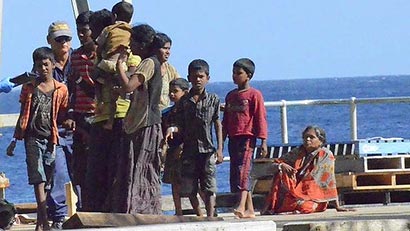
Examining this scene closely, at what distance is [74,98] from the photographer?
1290 cm

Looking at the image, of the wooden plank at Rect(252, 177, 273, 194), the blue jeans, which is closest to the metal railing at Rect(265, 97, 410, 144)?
the wooden plank at Rect(252, 177, 273, 194)

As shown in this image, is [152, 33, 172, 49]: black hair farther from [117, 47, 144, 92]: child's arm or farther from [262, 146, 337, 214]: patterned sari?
[262, 146, 337, 214]: patterned sari

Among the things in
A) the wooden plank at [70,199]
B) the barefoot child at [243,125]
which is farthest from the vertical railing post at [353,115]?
the wooden plank at [70,199]

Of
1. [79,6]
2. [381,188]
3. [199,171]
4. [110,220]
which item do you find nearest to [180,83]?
[199,171]

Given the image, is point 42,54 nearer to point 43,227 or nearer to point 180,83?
point 43,227

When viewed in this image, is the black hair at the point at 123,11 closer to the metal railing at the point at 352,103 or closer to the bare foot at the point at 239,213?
the bare foot at the point at 239,213

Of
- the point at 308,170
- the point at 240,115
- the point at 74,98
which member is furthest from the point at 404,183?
the point at 74,98

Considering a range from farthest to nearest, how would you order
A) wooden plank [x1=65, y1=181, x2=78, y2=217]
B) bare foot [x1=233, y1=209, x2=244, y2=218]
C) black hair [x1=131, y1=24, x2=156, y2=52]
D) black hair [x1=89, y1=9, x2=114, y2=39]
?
wooden plank [x1=65, y1=181, x2=78, y2=217], bare foot [x1=233, y1=209, x2=244, y2=218], black hair [x1=89, y1=9, x2=114, y2=39], black hair [x1=131, y1=24, x2=156, y2=52]

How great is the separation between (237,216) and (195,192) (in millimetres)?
544

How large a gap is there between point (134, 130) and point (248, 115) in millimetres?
2397

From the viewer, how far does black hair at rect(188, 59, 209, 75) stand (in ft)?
44.6

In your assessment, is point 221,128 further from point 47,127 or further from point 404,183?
point 404,183

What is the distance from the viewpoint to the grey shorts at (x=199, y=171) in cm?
1364

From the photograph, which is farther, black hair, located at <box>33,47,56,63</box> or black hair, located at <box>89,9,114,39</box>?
black hair, located at <box>33,47,56,63</box>
